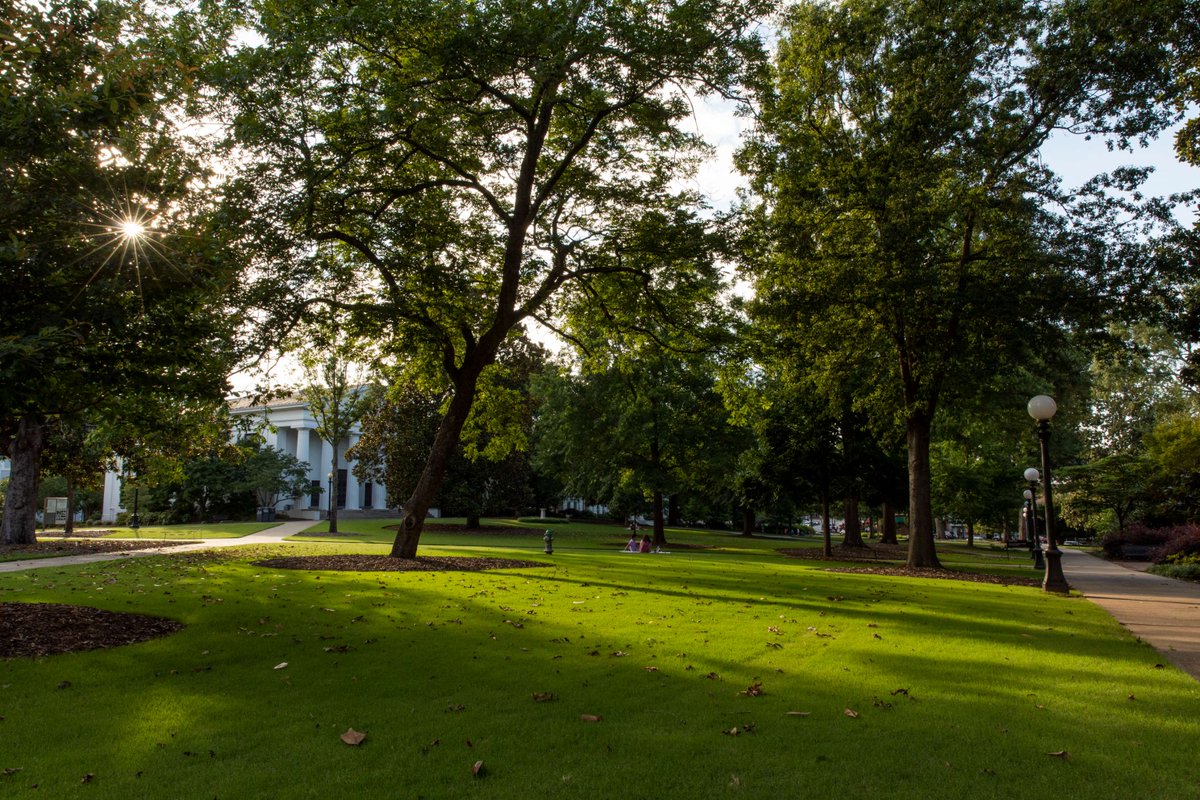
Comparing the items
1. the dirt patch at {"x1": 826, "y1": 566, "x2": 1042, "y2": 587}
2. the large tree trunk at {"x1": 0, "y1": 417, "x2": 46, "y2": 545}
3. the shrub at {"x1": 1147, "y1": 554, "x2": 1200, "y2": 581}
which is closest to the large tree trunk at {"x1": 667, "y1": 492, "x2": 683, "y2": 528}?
the dirt patch at {"x1": 826, "y1": 566, "x2": 1042, "y2": 587}

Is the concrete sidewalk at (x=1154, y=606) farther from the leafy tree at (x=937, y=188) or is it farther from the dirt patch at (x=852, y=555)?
the dirt patch at (x=852, y=555)

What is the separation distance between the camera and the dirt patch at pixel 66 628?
24.2 ft

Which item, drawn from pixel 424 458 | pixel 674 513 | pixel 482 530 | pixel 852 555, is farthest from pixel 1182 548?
pixel 674 513

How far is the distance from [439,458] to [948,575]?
14.2m

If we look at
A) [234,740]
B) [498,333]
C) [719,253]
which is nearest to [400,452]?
[498,333]

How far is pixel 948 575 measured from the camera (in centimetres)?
2000

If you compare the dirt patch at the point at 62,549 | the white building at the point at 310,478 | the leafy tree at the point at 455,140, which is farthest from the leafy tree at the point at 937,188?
the white building at the point at 310,478

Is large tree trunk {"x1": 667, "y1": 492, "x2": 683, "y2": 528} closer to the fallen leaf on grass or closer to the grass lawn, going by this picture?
the grass lawn

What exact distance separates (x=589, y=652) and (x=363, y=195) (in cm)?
1236

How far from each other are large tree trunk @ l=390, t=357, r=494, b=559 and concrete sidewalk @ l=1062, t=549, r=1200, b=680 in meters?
13.5

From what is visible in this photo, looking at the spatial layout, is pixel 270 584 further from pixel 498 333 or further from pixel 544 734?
pixel 544 734

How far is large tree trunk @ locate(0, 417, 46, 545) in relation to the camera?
2275 cm

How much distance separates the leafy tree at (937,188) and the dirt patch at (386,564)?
32.3 ft

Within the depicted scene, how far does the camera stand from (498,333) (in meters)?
17.5
